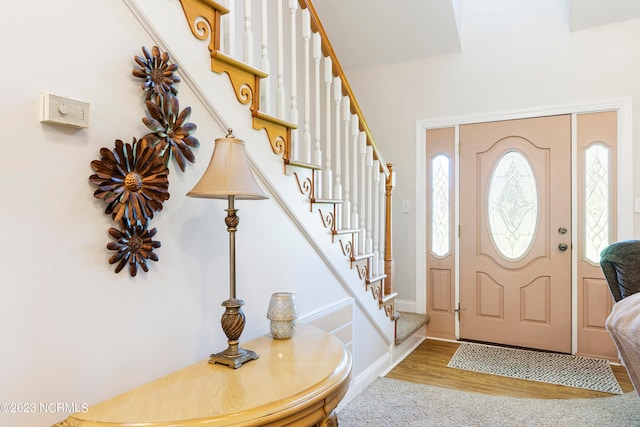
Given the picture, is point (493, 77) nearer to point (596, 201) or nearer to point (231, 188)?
point (596, 201)

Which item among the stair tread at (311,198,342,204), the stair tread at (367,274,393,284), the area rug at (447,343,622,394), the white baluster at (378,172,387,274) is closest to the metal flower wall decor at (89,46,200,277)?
the stair tread at (311,198,342,204)

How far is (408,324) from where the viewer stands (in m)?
3.41

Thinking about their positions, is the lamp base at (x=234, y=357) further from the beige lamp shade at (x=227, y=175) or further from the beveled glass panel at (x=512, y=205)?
the beveled glass panel at (x=512, y=205)

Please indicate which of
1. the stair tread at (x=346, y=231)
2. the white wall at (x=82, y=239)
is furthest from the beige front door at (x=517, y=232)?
the white wall at (x=82, y=239)

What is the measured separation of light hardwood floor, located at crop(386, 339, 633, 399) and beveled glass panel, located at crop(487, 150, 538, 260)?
1063 millimetres

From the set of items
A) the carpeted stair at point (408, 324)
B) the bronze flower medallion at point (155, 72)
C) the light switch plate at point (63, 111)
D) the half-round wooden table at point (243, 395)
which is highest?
the bronze flower medallion at point (155, 72)

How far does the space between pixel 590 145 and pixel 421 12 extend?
5.61ft

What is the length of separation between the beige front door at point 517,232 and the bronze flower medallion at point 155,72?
2919mm

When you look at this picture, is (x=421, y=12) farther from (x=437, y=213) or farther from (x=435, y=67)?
(x=437, y=213)

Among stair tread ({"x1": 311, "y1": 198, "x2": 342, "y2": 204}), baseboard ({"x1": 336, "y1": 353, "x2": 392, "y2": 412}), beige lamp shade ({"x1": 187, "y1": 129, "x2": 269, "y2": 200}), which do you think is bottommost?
baseboard ({"x1": 336, "y1": 353, "x2": 392, "y2": 412})

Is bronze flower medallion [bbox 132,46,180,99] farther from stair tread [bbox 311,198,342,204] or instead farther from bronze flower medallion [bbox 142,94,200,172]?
stair tread [bbox 311,198,342,204]

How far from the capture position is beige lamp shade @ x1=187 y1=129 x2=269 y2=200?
44.8 inches

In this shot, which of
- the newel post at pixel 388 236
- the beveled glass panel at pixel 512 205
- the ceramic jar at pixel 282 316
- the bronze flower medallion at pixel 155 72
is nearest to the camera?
the bronze flower medallion at pixel 155 72

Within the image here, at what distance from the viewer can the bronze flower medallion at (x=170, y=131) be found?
1.21 meters
